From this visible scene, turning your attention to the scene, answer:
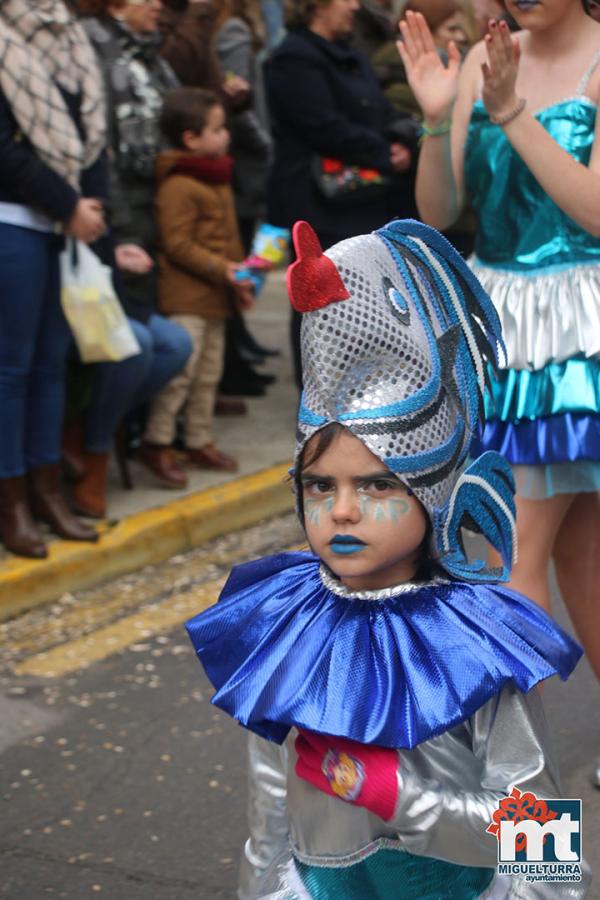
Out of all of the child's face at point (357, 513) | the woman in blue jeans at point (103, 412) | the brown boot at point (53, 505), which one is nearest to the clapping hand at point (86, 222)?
the woman in blue jeans at point (103, 412)

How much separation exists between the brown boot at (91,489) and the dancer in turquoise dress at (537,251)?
9.06ft

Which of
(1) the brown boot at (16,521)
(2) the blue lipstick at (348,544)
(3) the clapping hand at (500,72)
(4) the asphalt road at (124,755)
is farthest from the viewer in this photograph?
(1) the brown boot at (16,521)

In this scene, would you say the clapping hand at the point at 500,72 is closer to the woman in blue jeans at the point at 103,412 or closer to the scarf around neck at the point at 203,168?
the woman in blue jeans at the point at 103,412

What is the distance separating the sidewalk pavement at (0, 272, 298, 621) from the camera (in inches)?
217

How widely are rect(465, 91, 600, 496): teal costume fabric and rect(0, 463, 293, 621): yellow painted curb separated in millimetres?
2358

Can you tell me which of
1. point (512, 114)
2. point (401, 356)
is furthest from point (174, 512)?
point (401, 356)

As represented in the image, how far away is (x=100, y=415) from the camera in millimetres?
6070

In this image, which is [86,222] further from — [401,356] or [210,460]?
[401,356]

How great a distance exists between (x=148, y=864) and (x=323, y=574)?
150cm

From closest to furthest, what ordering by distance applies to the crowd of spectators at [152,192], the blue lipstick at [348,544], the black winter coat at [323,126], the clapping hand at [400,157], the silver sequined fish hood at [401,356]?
the silver sequined fish hood at [401,356] → the blue lipstick at [348,544] → the crowd of spectators at [152,192] → the black winter coat at [323,126] → the clapping hand at [400,157]

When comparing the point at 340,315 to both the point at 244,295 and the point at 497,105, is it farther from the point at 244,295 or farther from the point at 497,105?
the point at 244,295

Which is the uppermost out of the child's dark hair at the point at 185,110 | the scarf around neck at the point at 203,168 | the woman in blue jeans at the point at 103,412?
the child's dark hair at the point at 185,110

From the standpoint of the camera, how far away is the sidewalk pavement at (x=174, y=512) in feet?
18.1

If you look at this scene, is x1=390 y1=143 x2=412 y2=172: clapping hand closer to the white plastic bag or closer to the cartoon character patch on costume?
the white plastic bag
